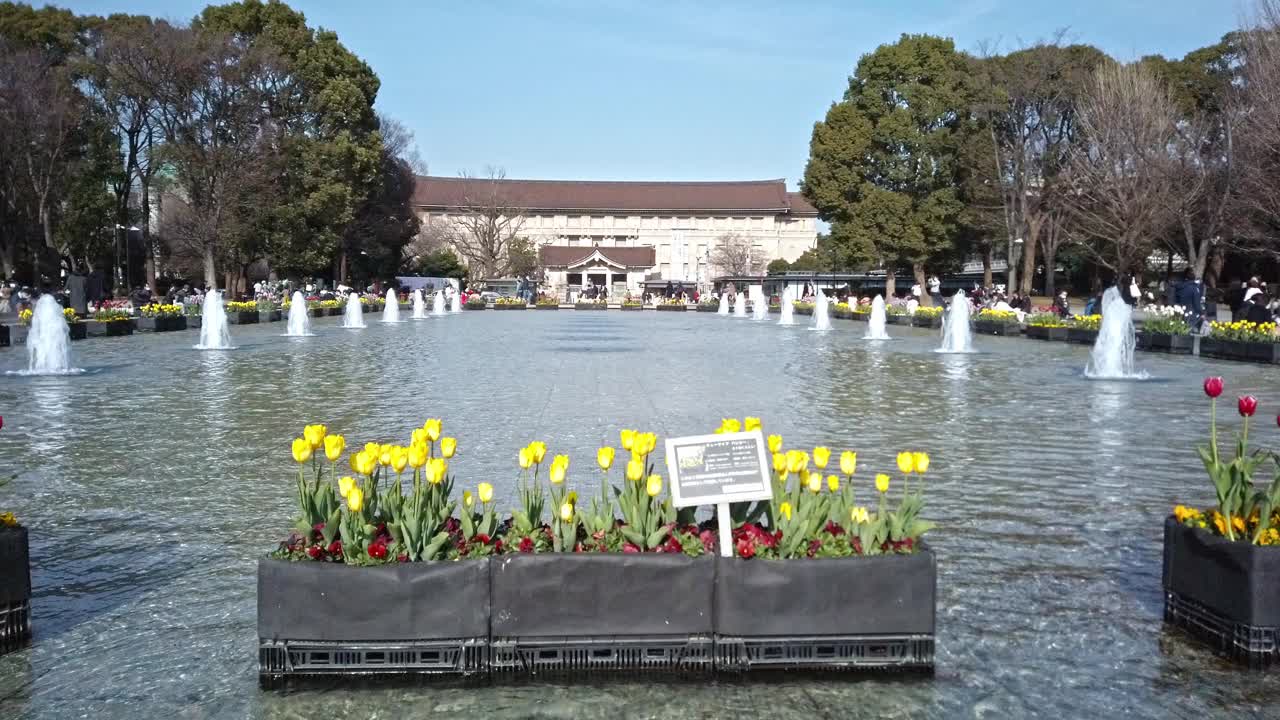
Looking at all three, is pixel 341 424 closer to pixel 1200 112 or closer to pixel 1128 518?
pixel 1128 518

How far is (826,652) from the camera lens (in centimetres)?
448

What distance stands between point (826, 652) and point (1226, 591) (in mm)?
1664

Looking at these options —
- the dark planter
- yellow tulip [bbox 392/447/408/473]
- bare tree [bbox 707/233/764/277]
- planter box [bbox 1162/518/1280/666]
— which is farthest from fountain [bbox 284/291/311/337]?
bare tree [bbox 707/233/764/277]

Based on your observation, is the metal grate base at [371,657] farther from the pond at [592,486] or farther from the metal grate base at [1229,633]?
the metal grate base at [1229,633]

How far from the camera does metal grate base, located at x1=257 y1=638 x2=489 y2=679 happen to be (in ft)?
14.3

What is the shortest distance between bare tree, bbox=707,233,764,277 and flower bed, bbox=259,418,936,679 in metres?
111

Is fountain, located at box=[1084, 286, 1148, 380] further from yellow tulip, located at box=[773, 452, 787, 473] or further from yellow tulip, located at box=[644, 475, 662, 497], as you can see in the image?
yellow tulip, located at box=[644, 475, 662, 497]

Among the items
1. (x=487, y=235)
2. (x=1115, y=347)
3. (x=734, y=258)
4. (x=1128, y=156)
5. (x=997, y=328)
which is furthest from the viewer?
(x=734, y=258)

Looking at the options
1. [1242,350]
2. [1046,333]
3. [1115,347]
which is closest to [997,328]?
[1046,333]

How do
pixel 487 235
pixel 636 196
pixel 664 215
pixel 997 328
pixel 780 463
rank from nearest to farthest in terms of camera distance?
pixel 780 463 < pixel 997 328 < pixel 487 235 < pixel 664 215 < pixel 636 196

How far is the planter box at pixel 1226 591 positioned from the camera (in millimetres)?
4488

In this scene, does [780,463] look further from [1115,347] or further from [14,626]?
[1115,347]

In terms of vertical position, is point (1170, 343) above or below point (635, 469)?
below

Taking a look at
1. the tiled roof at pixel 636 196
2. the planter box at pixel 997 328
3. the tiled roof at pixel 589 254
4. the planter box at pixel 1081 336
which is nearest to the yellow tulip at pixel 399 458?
the planter box at pixel 1081 336
